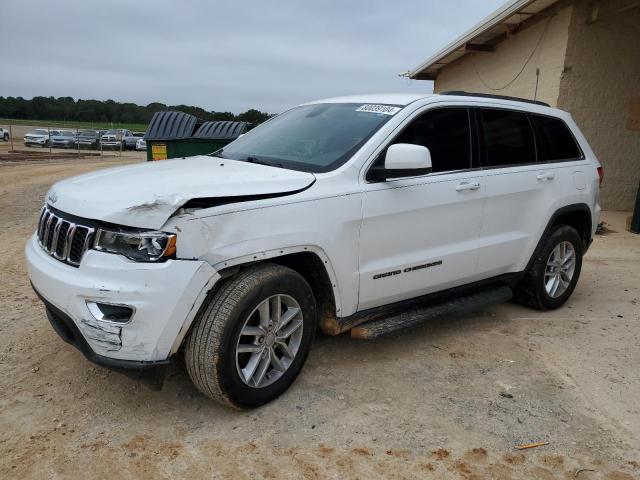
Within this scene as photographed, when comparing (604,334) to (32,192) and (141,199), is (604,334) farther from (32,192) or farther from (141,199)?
(32,192)

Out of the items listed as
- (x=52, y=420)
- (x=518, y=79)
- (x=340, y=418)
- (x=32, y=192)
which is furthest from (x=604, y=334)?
(x=32, y=192)

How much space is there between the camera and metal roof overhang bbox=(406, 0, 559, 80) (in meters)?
9.08

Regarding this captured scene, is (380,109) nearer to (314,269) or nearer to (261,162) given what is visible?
(261,162)

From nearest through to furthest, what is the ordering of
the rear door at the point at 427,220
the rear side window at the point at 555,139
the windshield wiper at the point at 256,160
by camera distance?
1. the rear door at the point at 427,220
2. the windshield wiper at the point at 256,160
3. the rear side window at the point at 555,139

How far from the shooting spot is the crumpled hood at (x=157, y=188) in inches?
101

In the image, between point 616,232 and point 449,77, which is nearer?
point 616,232

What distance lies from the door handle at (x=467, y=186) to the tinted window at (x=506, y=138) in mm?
268

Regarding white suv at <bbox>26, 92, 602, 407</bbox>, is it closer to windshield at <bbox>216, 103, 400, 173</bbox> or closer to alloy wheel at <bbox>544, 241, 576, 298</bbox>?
windshield at <bbox>216, 103, 400, 173</bbox>

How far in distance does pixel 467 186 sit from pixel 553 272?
1.60m

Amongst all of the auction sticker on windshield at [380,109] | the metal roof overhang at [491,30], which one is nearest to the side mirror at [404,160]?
the auction sticker on windshield at [380,109]

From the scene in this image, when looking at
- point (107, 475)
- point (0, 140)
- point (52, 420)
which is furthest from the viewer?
point (0, 140)

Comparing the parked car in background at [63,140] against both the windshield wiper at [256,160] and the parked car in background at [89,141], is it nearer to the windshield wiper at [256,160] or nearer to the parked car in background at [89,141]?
the parked car in background at [89,141]

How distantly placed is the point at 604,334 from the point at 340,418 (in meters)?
2.64

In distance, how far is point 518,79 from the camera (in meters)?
10.5
